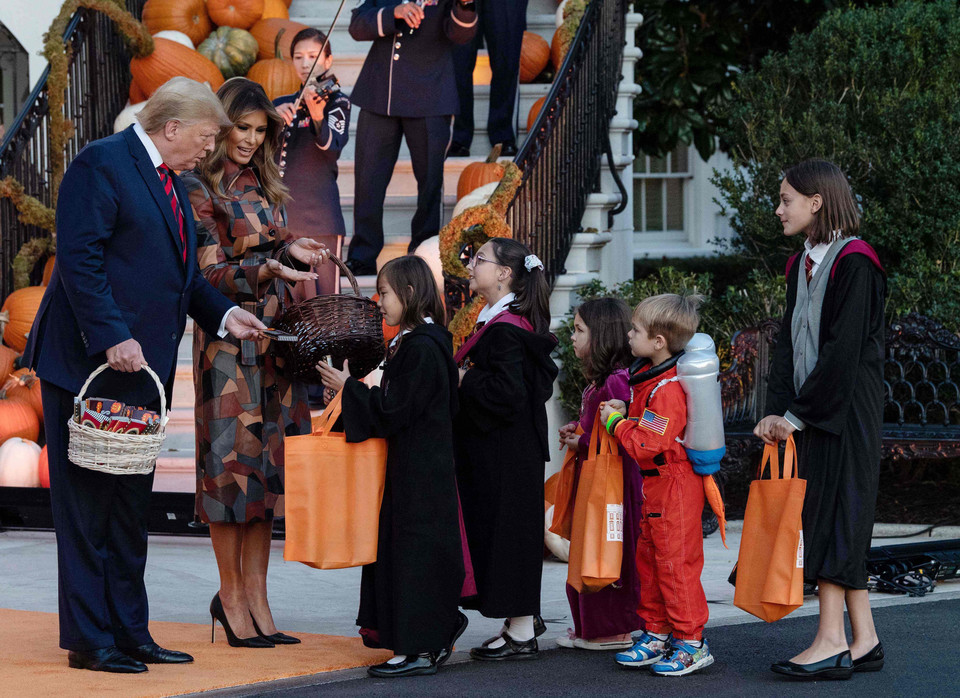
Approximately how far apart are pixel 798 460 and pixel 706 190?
8.60m

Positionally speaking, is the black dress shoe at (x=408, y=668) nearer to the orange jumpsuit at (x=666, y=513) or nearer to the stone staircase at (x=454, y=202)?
the orange jumpsuit at (x=666, y=513)

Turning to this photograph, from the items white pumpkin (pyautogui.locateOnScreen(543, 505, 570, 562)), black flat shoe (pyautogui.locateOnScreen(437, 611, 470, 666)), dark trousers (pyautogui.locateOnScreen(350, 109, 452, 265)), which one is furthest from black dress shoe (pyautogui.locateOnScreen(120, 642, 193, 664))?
dark trousers (pyautogui.locateOnScreen(350, 109, 452, 265))

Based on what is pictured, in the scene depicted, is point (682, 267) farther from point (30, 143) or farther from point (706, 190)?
point (30, 143)

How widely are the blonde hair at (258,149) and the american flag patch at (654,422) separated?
61.3 inches

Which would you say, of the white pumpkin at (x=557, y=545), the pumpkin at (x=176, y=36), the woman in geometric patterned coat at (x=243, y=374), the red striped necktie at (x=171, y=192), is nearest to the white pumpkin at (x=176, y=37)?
the pumpkin at (x=176, y=36)

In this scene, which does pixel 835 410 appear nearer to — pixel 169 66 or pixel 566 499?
pixel 566 499

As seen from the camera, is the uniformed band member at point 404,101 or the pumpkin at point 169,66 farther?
the pumpkin at point 169,66

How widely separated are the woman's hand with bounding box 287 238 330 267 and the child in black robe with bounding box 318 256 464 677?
1.01ft

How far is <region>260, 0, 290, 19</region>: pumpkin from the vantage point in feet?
32.1

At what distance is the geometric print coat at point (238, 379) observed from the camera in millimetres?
4586

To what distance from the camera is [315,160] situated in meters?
7.20

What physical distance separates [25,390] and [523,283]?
445cm

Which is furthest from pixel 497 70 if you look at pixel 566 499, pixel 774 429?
pixel 774 429

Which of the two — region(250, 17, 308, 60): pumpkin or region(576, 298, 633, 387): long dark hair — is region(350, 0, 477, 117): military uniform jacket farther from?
region(576, 298, 633, 387): long dark hair
